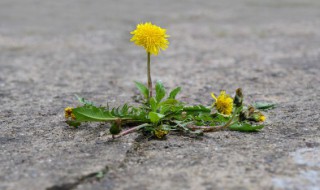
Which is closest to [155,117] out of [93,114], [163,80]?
[93,114]

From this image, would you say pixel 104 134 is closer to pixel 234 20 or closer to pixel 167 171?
pixel 167 171

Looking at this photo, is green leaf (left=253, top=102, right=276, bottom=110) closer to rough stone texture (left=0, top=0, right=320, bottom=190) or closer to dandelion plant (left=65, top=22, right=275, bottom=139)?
rough stone texture (left=0, top=0, right=320, bottom=190)

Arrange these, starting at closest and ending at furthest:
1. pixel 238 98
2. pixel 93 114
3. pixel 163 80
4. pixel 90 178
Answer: pixel 90 178, pixel 238 98, pixel 93 114, pixel 163 80

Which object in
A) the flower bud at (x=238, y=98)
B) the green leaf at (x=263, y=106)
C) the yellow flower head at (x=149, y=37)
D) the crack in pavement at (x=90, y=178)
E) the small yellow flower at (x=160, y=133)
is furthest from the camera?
the green leaf at (x=263, y=106)

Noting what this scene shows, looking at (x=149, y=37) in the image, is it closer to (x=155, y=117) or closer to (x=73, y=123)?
(x=155, y=117)

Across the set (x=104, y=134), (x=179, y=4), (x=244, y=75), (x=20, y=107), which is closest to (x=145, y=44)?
(x=104, y=134)

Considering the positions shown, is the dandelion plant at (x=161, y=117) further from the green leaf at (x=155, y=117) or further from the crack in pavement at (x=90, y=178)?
the crack in pavement at (x=90, y=178)

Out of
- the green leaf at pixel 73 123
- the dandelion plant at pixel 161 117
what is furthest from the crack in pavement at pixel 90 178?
the green leaf at pixel 73 123

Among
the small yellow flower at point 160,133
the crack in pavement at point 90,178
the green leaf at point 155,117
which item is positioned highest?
Result: the green leaf at point 155,117
